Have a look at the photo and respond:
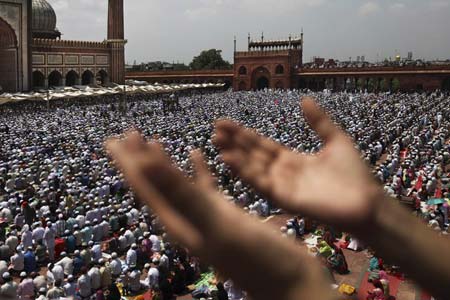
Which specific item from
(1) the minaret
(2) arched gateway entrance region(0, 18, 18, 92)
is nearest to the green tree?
(1) the minaret

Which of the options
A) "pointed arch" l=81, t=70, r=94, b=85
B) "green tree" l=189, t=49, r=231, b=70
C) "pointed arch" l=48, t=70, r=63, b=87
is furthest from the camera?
"green tree" l=189, t=49, r=231, b=70

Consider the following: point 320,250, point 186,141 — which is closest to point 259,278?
point 320,250

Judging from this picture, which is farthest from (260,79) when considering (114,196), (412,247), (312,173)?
(412,247)

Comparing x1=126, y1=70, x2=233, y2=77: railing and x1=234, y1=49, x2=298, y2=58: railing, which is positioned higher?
x1=234, y1=49, x2=298, y2=58: railing

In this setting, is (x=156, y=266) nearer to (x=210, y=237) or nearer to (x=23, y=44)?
(x=210, y=237)

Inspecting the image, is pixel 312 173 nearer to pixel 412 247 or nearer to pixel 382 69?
pixel 412 247

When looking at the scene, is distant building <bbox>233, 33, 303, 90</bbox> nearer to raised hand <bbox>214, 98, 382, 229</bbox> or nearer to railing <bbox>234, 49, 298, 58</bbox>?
railing <bbox>234, 49, 298, 58</bbox>

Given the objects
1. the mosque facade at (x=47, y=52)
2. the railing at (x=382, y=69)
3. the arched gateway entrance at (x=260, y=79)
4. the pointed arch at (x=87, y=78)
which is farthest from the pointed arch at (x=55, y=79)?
the railing at (x=382, y=69)
